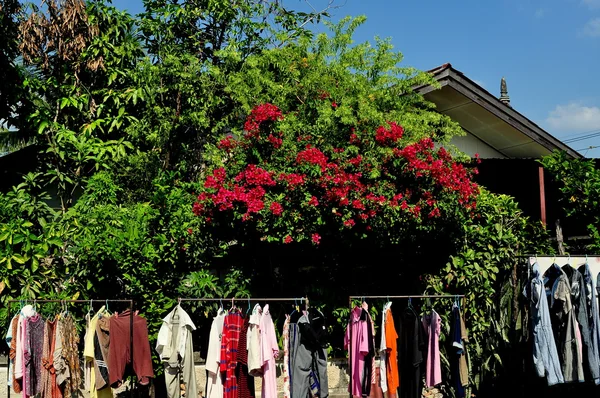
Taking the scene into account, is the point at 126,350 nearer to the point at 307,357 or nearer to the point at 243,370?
the point at 243,370

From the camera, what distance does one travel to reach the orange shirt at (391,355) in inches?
332

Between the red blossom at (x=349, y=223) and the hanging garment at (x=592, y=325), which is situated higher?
the red blossom at (x=349, y=223)

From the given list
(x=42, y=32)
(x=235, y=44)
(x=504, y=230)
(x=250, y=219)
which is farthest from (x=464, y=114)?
(x=42, y=32)

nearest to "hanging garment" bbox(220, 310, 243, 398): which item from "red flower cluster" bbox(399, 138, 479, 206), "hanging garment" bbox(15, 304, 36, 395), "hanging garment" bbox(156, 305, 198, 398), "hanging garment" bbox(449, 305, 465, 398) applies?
"hanging garment" bbox(156, 305, 198, 398)

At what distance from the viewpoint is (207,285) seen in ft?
31.7

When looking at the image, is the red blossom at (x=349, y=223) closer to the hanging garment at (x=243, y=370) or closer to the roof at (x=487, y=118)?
the hanging garment at (x=243, y=370)

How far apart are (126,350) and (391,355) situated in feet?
10.7

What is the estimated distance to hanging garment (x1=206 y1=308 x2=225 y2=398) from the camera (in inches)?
325

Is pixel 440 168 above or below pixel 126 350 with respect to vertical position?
above

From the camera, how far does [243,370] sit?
8273 millimetres

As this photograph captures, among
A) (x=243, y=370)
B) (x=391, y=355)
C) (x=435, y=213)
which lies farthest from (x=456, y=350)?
(x=243, y=370)

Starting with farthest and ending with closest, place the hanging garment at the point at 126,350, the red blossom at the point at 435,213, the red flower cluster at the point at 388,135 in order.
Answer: the red flower cluster at the point at 388,135 → the red blossom at the point at 435,213 → the hanging garment at the point at 126,350

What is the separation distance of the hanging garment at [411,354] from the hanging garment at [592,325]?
2.04 metres

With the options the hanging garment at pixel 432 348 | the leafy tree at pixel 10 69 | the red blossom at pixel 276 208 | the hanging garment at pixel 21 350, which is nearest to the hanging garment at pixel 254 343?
the red blossom at pixel 276 208
